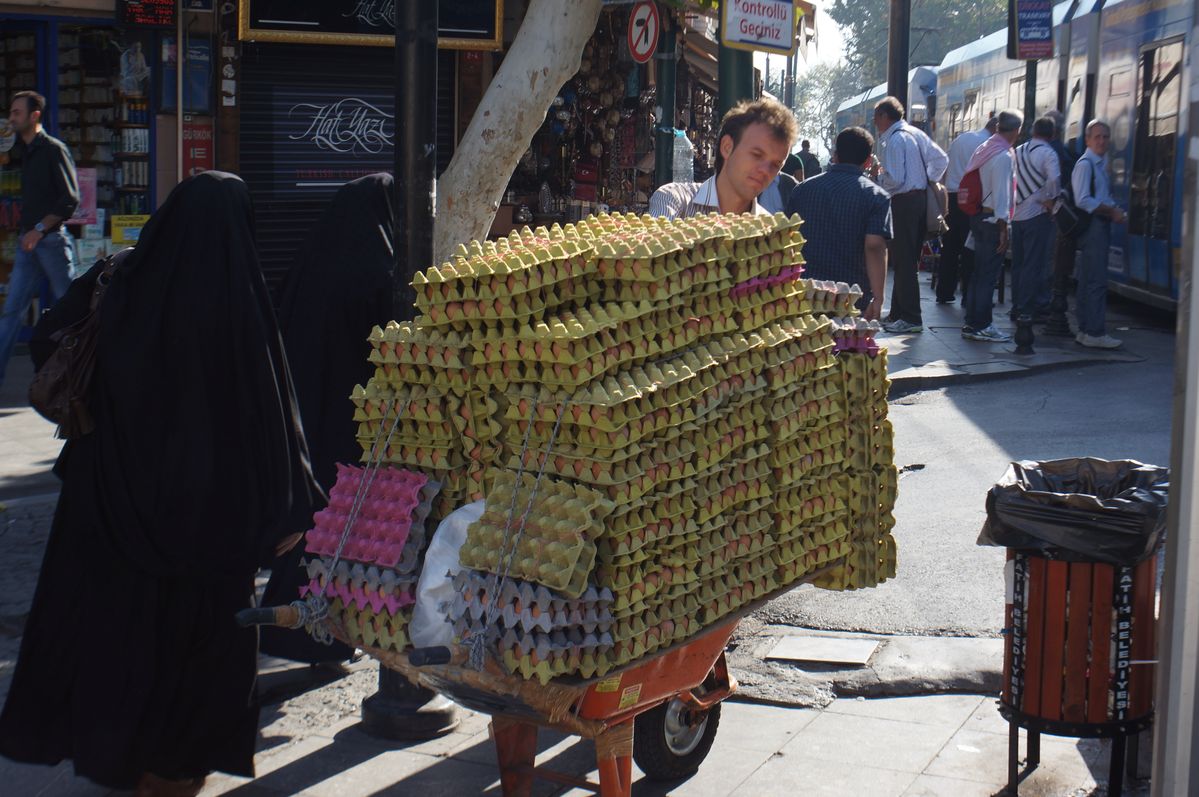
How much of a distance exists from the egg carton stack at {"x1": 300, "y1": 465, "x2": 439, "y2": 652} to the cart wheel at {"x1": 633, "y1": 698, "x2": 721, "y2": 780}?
3.22 ft

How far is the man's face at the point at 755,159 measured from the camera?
5.24 meters

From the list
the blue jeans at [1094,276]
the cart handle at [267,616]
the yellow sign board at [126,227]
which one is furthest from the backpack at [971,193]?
the cart handle at [267,616]

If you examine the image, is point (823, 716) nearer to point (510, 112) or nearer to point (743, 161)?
point (743, 161)

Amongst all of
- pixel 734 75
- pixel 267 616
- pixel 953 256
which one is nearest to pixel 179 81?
pixel 734 75

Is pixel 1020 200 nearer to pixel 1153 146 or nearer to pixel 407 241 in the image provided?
pixel 1153 146

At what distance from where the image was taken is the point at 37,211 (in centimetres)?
1007

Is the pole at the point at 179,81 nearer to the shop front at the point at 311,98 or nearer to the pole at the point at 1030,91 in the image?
the shop front at the point at 311,98

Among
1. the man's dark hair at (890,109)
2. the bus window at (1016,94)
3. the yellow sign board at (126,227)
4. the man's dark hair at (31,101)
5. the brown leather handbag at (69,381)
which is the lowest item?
the brown leather handbag at (69,381)

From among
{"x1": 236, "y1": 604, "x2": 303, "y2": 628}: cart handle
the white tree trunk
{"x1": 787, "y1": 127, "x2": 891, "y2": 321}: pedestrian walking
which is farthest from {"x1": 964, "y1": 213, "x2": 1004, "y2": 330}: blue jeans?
{"x1": 236, "y1": 604, "x2": 303, "y2": 628}: cart handle

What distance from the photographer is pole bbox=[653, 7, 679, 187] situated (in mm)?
11711

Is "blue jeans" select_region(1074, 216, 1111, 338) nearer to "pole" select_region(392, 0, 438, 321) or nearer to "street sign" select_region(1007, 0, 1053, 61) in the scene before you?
"street sign" select_region(1007, 0, 1053, 61)

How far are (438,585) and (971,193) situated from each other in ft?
35.1

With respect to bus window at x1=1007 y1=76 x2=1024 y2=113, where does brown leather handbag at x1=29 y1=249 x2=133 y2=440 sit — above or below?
below

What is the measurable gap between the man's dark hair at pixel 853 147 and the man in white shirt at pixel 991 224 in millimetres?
5338
